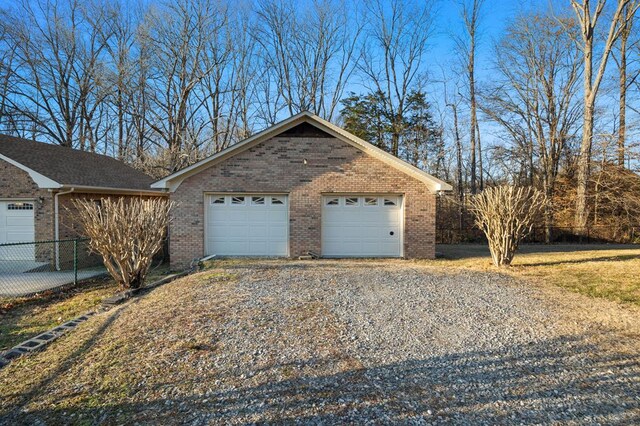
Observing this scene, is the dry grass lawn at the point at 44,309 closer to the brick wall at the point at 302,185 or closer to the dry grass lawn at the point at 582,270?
the brick wall at the point at 302,185

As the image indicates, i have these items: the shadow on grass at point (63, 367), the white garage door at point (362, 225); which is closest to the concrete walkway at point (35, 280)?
the shadow on grass at point (63, 367)

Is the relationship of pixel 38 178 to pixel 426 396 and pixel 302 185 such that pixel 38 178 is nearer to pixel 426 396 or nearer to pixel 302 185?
pixel 302 185

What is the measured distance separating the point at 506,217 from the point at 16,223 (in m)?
15.2

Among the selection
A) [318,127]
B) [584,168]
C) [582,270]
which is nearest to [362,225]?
[318,127]

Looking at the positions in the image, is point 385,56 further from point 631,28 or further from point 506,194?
point 506,194

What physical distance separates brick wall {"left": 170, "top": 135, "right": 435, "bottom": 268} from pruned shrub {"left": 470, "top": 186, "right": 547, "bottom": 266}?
208 centimetres

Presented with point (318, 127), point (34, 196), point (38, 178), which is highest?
point (318, 127)

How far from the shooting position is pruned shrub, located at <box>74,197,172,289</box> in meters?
7.72

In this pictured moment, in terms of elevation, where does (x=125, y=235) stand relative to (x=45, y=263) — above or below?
above

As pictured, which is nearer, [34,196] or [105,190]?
[34,196]

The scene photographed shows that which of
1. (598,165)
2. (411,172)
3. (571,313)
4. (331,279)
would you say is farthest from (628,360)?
(598,165)

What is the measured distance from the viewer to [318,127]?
12070mm

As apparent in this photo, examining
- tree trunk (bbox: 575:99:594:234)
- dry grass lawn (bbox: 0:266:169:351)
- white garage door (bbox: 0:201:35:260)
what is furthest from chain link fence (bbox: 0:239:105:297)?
tree trunk (bbox: 575:99:594:234)

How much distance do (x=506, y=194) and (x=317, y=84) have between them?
18838 mm
